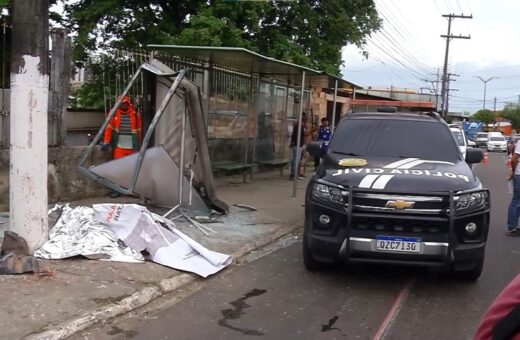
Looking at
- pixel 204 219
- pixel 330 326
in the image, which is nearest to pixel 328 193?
pixel 330 326

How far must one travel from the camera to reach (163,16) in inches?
679

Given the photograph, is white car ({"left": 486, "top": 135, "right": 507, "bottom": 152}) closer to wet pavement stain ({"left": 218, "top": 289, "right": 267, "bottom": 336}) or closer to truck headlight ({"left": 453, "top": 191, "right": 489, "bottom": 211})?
truck headlight ({"left": 453, "top": 191, "right": 489, "bottom": 211})

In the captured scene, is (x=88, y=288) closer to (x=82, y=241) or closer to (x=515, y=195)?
(x=82, y=241)

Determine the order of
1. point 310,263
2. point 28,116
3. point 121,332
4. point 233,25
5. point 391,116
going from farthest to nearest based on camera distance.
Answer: point 233,25 < point 391,116 < point 310,263 < point 28,116 < point 121,332

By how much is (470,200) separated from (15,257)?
14.7 ft

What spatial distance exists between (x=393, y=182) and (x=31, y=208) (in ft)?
12.0

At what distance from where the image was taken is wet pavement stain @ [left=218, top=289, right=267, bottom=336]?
4859 mm

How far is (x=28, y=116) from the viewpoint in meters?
→ 5.91

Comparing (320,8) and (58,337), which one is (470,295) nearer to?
(58,337)

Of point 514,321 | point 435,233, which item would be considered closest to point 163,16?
point 435,233

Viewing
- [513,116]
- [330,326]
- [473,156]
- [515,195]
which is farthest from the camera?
[513,116]

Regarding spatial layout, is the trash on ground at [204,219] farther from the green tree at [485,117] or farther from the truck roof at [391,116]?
the green tree at [485,117]

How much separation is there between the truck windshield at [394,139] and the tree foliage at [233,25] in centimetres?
810

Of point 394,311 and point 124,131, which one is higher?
point 124,131
